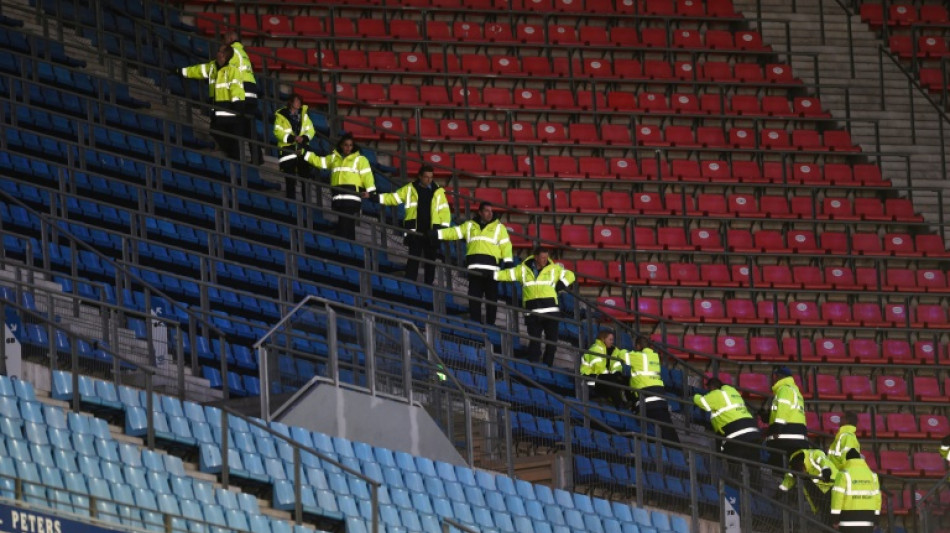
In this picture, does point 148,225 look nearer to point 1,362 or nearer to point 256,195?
point 256,195

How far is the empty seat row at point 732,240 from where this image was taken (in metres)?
24.7

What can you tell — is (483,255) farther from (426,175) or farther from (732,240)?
(732,240)

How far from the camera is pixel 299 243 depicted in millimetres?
21734

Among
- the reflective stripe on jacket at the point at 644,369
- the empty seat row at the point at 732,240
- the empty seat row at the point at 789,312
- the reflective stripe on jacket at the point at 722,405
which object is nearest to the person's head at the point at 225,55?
the empty seat row at the point at 732,240

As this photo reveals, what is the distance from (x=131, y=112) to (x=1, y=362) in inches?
256

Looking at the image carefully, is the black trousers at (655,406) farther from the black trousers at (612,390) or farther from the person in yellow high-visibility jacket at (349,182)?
the person in yellow high-visibility jacket at (349,182)

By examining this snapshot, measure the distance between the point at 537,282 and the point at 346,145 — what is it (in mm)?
2454

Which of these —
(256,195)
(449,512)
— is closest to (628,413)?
(449,512)

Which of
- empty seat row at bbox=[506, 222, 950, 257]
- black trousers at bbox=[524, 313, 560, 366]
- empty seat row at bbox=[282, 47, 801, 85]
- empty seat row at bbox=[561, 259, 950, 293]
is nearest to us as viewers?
black trousers at bbox=[524, 313, 560, 366]

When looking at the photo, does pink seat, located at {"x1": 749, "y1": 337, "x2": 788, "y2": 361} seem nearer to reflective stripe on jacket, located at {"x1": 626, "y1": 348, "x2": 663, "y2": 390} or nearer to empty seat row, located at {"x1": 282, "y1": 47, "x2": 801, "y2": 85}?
reflective stripe on jacket, located at {"x1": 626, "y1": 348, "x2": 663, "y2": 390}

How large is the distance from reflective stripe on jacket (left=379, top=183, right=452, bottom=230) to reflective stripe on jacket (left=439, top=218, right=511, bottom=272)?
209 millimetres

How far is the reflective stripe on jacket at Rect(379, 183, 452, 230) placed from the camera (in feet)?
72.7

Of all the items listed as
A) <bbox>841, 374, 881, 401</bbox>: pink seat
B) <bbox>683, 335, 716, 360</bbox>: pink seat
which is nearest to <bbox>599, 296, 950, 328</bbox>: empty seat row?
<bbox>683, 335, 716, 360</bbox>: pink seat

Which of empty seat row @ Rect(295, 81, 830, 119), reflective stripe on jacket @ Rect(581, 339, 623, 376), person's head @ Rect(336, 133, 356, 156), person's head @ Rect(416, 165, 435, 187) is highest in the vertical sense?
empty seat row @ Rect(295, 81, 830, 119)
